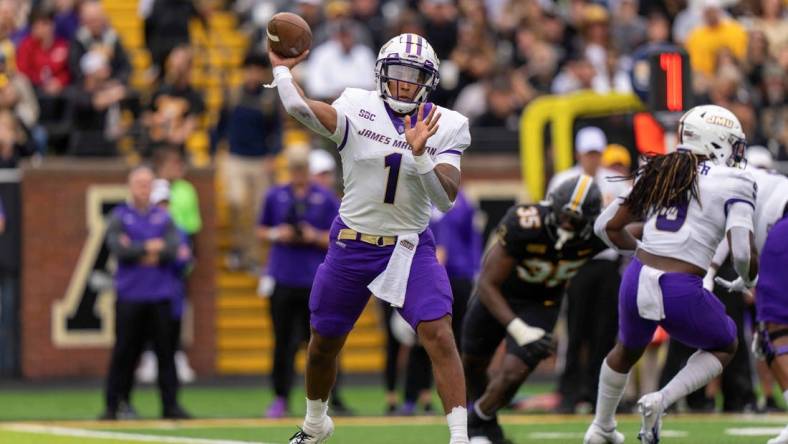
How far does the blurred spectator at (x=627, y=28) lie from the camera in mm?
Answer: 20250

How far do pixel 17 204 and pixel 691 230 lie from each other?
30.7 ft

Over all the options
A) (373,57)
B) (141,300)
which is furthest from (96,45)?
(141,300)

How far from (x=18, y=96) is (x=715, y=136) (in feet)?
30.2

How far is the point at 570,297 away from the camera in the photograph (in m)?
13.7

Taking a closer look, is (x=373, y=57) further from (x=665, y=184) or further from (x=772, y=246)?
(x=665, y=184)

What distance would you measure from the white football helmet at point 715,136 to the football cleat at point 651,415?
1.36 meters

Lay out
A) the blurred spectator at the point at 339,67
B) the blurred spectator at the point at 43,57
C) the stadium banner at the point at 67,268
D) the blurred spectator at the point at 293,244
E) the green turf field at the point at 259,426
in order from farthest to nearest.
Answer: the blurred spectator at the point at 339,67 < the blurred spectator at the point at 43,57 < the stadium banner at the point at 67,268 < the blurred spectator at the point at 293,244 < the green turf field at the point at 259,426

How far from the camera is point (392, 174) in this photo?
8.77 meters

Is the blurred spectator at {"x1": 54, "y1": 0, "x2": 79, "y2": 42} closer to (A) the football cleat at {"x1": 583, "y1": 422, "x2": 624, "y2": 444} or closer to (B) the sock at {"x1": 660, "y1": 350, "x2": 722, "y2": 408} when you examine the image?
(A) the football cleat at {"x1": 583, "y1": 422, "x2": 624, "y2": 444}

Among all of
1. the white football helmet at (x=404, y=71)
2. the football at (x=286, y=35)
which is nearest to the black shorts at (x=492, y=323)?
the white football helmet at (x=404, y=71)

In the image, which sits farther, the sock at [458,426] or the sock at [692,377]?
the sock at [692,377]

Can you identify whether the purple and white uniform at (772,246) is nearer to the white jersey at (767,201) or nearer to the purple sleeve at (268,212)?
the white jersey at (767,201)

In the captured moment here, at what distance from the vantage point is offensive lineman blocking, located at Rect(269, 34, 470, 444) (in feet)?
28.4

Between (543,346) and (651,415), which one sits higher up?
(543,346)
